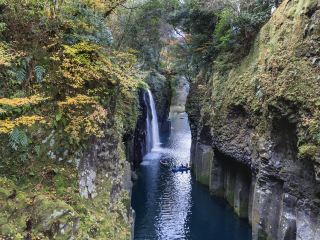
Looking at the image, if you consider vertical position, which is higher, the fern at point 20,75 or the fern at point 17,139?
the fern at point 20,75

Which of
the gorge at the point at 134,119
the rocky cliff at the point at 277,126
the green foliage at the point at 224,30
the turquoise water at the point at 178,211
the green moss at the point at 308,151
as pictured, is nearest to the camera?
the gorge at the point at 134,119

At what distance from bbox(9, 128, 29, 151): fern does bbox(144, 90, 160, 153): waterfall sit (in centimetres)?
3207

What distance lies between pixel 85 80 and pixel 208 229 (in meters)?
14.7

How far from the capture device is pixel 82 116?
38.0 feet

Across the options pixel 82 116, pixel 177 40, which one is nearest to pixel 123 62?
pixel 82 116

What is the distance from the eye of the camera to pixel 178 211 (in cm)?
2575

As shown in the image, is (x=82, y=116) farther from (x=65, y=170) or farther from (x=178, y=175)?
(x=178, y=175)

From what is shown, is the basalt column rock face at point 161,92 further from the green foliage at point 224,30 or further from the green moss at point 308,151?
the green moss at point 308,151

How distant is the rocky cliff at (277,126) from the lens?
15062mm

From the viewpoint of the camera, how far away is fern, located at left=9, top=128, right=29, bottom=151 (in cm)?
1009

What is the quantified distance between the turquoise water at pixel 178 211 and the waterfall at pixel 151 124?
313 inches

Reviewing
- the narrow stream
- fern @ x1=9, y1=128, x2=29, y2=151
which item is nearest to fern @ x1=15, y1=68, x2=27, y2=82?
fern @ x1=9, y1=128, x2=29, y2=151

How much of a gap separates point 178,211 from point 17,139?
57.1 ft

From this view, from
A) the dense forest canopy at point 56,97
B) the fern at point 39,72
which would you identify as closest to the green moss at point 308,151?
the dense forest canopy at point 56,97
